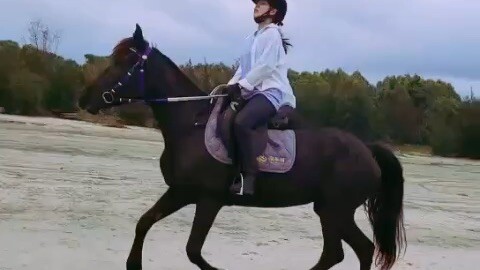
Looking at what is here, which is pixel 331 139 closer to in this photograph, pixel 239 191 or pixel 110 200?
pixel 239 191

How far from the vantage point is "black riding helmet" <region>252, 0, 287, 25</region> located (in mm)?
6902

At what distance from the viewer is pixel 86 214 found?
1082 centimetres

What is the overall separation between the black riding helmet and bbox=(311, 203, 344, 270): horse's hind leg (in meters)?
1.68

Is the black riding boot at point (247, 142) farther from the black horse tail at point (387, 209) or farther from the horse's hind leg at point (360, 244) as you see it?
the black horse tail at point (387, 209)

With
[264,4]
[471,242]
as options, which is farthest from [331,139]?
[471,242]

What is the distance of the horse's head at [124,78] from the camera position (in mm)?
6723

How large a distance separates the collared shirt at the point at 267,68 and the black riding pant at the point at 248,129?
157 millimetres

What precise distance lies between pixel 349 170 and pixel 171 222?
4.45 meters

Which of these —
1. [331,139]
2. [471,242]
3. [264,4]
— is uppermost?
[264,4]

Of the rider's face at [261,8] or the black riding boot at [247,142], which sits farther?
the rider's face at [261,8]

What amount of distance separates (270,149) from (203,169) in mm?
645

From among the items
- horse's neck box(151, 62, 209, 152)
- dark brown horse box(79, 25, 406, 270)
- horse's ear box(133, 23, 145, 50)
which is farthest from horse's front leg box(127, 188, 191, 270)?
horse's ear box(133, 23, 145, 50)

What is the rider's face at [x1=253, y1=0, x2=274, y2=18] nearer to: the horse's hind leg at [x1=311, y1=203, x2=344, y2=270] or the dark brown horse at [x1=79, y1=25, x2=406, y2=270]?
the dark brown horse at [x1=79, y1=25, x2=406, y2=270]

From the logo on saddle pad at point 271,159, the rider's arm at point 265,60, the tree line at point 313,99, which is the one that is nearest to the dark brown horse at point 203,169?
the logo on saddle pad at point 271,159
